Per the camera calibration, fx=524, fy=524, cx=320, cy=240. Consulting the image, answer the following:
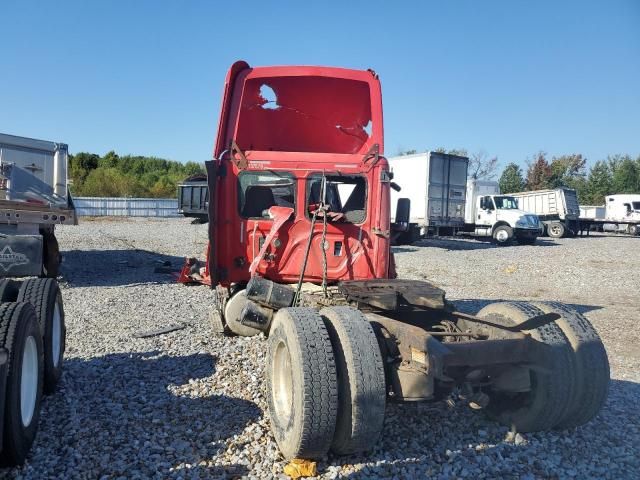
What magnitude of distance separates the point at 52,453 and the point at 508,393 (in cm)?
340

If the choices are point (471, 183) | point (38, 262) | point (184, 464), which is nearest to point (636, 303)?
point (184, 464)

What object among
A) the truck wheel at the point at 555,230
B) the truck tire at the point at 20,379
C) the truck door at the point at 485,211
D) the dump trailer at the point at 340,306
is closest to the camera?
the truck tire at the point at 20,379

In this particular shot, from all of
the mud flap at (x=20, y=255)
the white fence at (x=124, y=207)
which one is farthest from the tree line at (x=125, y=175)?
the mud flap at (x=20, y=255)

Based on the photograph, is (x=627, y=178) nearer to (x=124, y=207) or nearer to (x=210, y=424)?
(x=124, y=207)

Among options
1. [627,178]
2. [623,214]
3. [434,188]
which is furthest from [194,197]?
[627,178]

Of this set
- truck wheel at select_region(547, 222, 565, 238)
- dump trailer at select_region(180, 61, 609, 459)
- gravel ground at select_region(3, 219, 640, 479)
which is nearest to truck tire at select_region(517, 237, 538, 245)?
truck wheel at select_region(547, 222, 565, 238)

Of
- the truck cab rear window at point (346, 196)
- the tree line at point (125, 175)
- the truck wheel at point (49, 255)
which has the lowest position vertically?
the truck wheel at point (49, 255)

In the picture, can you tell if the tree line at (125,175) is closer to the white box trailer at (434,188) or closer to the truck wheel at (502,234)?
the white box trailer at (434,188)

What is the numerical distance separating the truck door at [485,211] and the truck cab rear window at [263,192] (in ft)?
74.6

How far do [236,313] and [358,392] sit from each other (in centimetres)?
321

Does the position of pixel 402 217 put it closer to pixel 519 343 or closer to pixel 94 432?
pixel 519 343

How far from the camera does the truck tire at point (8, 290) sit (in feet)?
14.7

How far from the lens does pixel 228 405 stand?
458 centimetres

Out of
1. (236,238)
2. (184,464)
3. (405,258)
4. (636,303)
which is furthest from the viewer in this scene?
(405,258)
